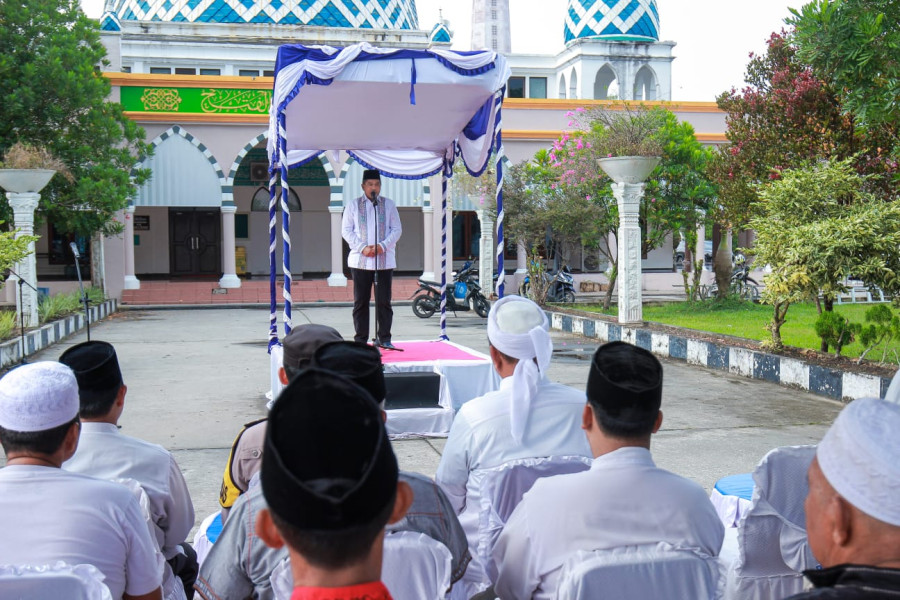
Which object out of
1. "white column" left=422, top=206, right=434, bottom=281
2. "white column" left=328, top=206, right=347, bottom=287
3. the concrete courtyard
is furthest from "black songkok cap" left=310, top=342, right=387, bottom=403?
"white column" left=422, top=206, right=434, bottom=281

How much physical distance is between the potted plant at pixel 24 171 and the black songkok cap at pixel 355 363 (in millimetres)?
9835

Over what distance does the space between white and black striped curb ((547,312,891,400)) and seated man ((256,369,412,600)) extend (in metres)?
5.72

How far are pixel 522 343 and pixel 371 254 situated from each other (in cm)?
418

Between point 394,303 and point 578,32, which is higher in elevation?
point 578,32

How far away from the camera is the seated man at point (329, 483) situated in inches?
42.6

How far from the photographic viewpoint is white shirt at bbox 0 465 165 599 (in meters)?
1.74

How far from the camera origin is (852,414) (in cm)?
123

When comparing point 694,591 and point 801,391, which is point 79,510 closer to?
point 694,591

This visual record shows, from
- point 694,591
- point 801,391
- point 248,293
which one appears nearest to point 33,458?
point 694,591

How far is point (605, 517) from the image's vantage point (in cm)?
179

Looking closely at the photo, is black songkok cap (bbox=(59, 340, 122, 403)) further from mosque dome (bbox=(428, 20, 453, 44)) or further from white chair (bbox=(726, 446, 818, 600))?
mosque dome (bbox=(428, 20, 453, 44))

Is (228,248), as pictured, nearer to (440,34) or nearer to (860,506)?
(440,34)

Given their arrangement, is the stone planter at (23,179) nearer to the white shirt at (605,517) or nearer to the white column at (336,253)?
the white column at (336,253)

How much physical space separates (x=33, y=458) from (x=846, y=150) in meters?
8.69
